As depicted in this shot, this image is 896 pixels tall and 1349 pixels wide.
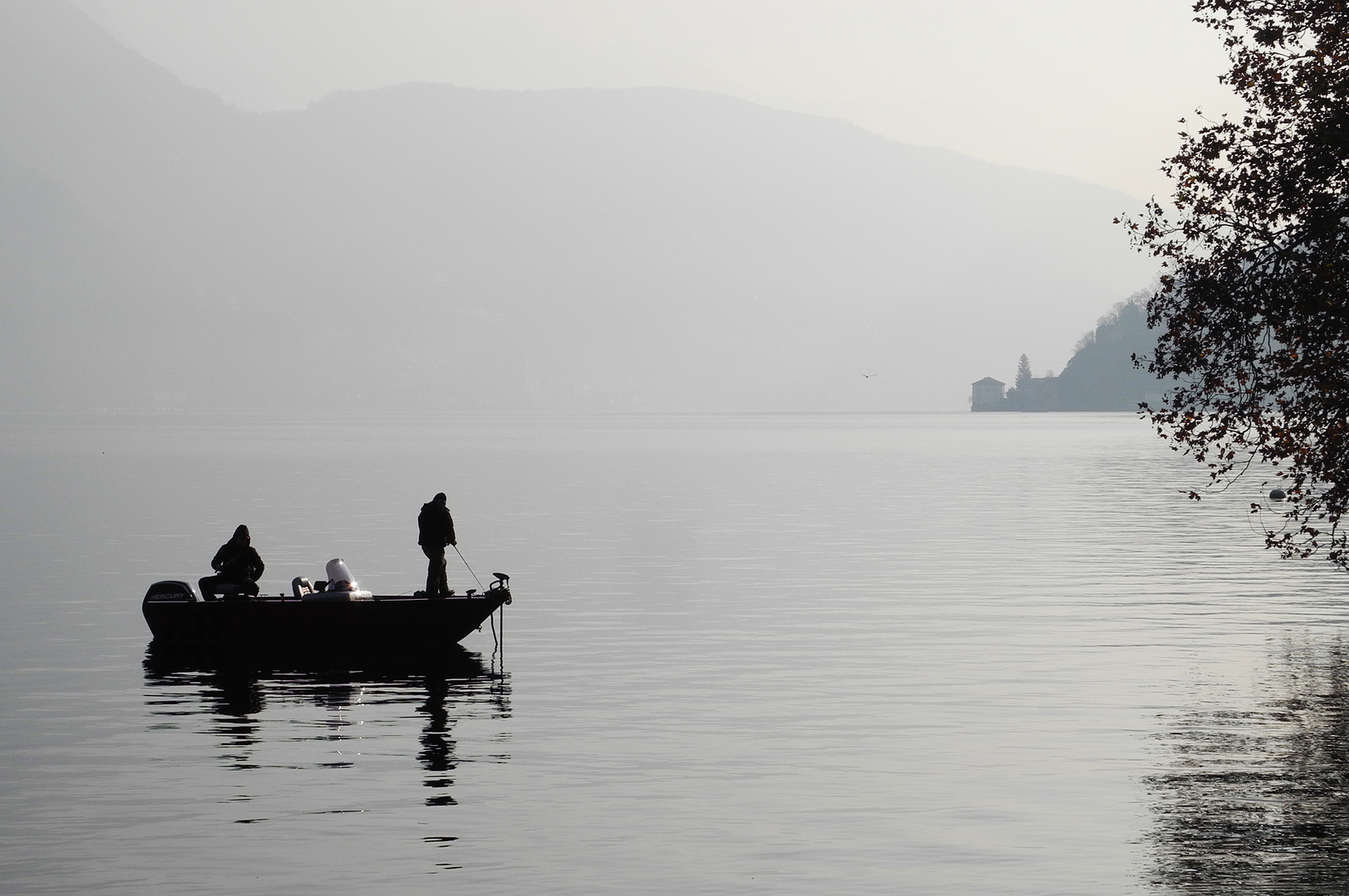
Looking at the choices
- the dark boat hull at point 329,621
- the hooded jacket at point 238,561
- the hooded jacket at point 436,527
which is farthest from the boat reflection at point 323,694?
the hooded jacket at point 436,527

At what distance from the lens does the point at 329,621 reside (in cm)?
3759

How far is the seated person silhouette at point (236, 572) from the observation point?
38422 mm

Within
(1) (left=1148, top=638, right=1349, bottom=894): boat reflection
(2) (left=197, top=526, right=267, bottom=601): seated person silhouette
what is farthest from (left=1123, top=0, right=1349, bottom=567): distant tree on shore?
(2) (left=197, top=526, right=267, bottom=601): seated person silhouette

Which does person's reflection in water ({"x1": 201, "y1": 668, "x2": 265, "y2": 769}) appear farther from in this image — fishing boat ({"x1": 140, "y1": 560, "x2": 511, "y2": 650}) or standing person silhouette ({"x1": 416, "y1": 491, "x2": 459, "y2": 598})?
standing person silhouette ({"x1": 416, "y1": 491, "x2": 459, "y2": 598})

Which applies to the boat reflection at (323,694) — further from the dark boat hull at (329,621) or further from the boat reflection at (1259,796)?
the boat reflection at (1259,796)

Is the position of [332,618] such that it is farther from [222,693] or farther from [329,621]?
[222,693]

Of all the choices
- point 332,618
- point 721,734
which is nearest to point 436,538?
point 332,618

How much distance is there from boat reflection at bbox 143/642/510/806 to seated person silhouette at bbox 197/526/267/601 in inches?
54.7

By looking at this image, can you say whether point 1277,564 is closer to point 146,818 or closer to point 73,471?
point 146,818

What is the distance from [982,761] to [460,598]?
50.3 feet

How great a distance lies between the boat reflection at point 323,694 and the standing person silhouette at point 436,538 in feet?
5.24

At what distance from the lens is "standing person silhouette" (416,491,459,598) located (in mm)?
37875

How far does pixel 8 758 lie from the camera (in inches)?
1030

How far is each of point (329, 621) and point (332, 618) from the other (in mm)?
101
